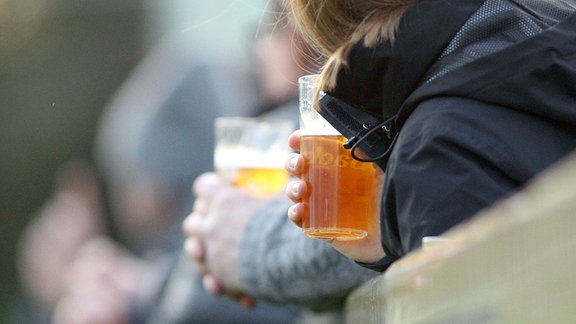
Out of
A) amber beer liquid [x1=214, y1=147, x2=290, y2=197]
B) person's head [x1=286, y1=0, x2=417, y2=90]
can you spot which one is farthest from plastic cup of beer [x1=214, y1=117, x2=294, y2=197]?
person's head [x1=286, y1=0, x2=417, y2=90]

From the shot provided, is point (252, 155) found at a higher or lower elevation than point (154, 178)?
higher

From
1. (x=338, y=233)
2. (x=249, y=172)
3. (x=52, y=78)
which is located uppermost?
(x=338, y=233)

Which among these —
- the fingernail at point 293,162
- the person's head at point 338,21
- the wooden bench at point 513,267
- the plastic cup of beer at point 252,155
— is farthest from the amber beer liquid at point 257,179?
the wooden bench at point 513,267

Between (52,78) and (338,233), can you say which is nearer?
(338,233)

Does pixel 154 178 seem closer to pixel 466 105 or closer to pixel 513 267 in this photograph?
pixel 466 105

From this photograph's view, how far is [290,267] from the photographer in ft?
11.7

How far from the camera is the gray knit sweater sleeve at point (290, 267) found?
344 centimetres

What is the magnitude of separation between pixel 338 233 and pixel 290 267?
1.38 m

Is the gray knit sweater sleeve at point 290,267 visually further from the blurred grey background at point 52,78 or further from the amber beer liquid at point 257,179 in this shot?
the blurred grey background at point 52,78

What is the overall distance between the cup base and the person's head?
10.2 inches

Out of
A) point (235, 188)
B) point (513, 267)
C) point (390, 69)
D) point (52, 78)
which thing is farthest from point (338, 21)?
point (52, 78)

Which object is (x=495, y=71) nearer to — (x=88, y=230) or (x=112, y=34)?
(x=88, y=230)

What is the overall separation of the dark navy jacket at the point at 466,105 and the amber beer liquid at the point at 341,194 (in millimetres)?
214

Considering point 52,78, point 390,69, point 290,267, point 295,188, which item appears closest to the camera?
point 390,69
